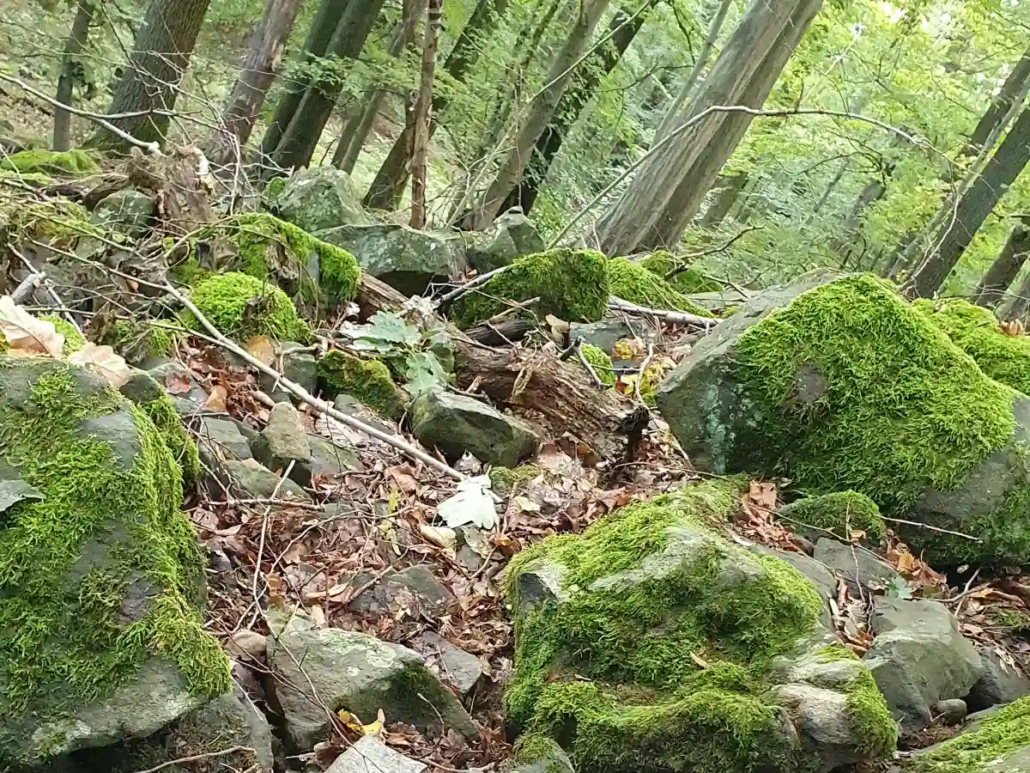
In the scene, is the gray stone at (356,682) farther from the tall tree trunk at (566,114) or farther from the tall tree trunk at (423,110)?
the tall tree trunk at (566,114)

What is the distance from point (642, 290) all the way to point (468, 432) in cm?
303

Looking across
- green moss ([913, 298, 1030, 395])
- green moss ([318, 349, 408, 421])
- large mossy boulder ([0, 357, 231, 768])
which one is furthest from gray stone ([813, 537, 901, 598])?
large mossy boulder ([0, 357, 231, 768])

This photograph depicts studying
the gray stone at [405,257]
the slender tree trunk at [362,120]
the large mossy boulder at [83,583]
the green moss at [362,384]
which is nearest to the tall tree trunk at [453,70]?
the slender tree trunk at [362,120]

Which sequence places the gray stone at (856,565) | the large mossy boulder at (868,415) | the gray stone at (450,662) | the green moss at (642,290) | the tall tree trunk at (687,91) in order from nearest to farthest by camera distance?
1. the gray stone at (450,662)
2. the gray stone at (856,565)
3. the large mossy boulder at (868,415)
4. the green moss at (642,290)
5. the tall tree trunk at (687,91)

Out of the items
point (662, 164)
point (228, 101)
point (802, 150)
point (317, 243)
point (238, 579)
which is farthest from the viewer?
point (802, 150)

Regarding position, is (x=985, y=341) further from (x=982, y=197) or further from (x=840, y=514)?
(x=982, y=197)

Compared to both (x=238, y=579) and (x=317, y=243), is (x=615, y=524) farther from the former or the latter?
(x=317, y=243)

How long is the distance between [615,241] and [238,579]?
699cm

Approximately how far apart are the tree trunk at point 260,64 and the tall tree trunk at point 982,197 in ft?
29.5

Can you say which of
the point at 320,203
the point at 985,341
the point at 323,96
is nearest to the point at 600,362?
the point at 985,341

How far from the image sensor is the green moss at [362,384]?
4.83 metres

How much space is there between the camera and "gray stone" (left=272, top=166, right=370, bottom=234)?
7.05m

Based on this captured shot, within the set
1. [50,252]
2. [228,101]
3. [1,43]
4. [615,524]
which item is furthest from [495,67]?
[615,524]

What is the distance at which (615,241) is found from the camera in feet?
30.6
